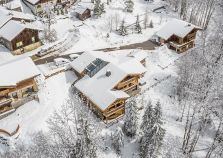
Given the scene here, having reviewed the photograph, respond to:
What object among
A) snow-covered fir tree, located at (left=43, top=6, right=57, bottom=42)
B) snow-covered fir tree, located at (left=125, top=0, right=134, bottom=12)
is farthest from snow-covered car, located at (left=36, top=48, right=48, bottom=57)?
snow-covered fir tree, located at (left=125, top=0, right=134, bottom=12)

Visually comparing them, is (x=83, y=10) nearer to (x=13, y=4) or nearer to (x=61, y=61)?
(x=13, y=4)

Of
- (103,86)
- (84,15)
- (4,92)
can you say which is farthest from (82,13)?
(4,92)

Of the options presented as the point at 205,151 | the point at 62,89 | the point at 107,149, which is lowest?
the point at 205,151

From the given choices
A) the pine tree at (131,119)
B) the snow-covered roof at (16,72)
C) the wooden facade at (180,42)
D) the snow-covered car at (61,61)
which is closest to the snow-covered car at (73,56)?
the snow-covered car at (61,61)

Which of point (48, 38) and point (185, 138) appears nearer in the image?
point (185, 138)

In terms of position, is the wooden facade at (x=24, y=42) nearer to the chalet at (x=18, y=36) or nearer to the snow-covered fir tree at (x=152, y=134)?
the chalet at (x=18, y=36)

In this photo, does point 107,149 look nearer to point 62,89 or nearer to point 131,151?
point 131,151

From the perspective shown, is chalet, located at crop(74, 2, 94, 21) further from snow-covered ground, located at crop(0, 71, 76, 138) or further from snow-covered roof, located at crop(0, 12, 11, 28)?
snow-covered ground, located at crop(0, 71, 76, 138)

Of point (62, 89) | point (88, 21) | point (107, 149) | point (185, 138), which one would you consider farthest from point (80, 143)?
point (88, 21)
